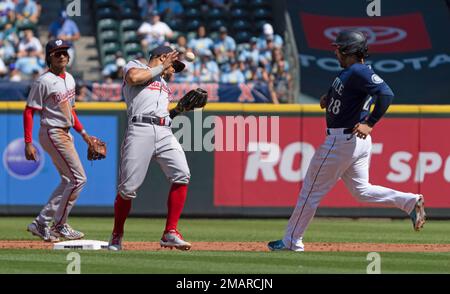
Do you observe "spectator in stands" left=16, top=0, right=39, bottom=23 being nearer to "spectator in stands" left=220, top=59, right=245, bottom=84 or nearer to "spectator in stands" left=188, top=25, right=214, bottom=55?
"spectator in stands" left=188, top=25, right=214, bottom=55

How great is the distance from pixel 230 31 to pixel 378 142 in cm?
844

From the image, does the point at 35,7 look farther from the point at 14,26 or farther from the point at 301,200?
the point at 301,200

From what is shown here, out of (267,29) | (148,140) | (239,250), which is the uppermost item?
(267,29)

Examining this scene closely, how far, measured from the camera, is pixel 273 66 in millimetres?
21109

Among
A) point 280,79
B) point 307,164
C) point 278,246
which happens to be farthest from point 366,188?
point 280,79

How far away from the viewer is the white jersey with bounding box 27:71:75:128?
1145cm

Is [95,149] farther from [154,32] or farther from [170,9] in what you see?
[170,9]

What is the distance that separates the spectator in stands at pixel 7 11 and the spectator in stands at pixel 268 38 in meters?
4.74

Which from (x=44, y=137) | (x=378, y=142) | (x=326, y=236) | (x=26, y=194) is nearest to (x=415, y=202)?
(x=326, y=236)

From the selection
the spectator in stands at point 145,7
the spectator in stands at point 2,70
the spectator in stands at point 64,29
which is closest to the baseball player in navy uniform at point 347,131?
the spectator in stands at point 2,70

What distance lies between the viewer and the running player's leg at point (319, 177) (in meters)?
9.81

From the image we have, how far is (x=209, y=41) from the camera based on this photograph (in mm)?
22203

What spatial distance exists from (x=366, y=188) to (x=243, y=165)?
5.73m

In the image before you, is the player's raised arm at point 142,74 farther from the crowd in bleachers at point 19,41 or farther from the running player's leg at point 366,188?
the crowd in bleachers at point 19,41
